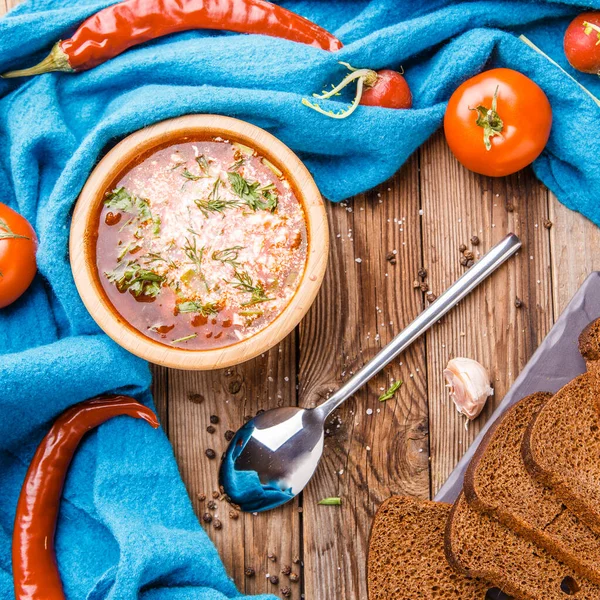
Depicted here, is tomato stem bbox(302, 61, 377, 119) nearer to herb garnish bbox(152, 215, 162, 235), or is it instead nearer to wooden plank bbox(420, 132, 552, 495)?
wooden plank bbox(420, 132, 552, 495)

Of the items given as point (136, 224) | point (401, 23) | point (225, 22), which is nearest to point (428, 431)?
point (136, 224)

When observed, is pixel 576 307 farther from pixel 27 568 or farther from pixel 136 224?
pixel 27 568

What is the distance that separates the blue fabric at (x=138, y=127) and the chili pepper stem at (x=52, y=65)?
39 millimetres

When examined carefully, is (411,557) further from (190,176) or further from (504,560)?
(190,176)

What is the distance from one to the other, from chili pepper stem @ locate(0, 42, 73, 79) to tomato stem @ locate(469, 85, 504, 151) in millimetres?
1269

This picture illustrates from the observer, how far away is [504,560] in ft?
7.53

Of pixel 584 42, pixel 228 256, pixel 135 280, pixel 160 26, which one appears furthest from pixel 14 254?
pixel 584 42

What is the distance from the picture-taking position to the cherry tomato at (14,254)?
2.22 meters

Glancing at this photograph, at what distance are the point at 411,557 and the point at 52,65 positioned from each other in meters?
1.90

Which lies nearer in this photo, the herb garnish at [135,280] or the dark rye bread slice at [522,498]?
the herb garnish at [135,280]

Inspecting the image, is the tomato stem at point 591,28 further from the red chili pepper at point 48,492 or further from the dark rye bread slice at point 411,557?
the red chili pepper at point 48,492

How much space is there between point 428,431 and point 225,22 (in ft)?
4.82

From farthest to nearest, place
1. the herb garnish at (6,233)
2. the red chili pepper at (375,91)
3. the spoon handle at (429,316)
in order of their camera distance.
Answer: the spoon handle at (429,316), the red chili pepper at (375,91), the herb garnish at (6,233)

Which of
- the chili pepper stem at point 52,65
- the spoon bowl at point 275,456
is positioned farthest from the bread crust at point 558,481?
the chili pepper stem at point 52,65
